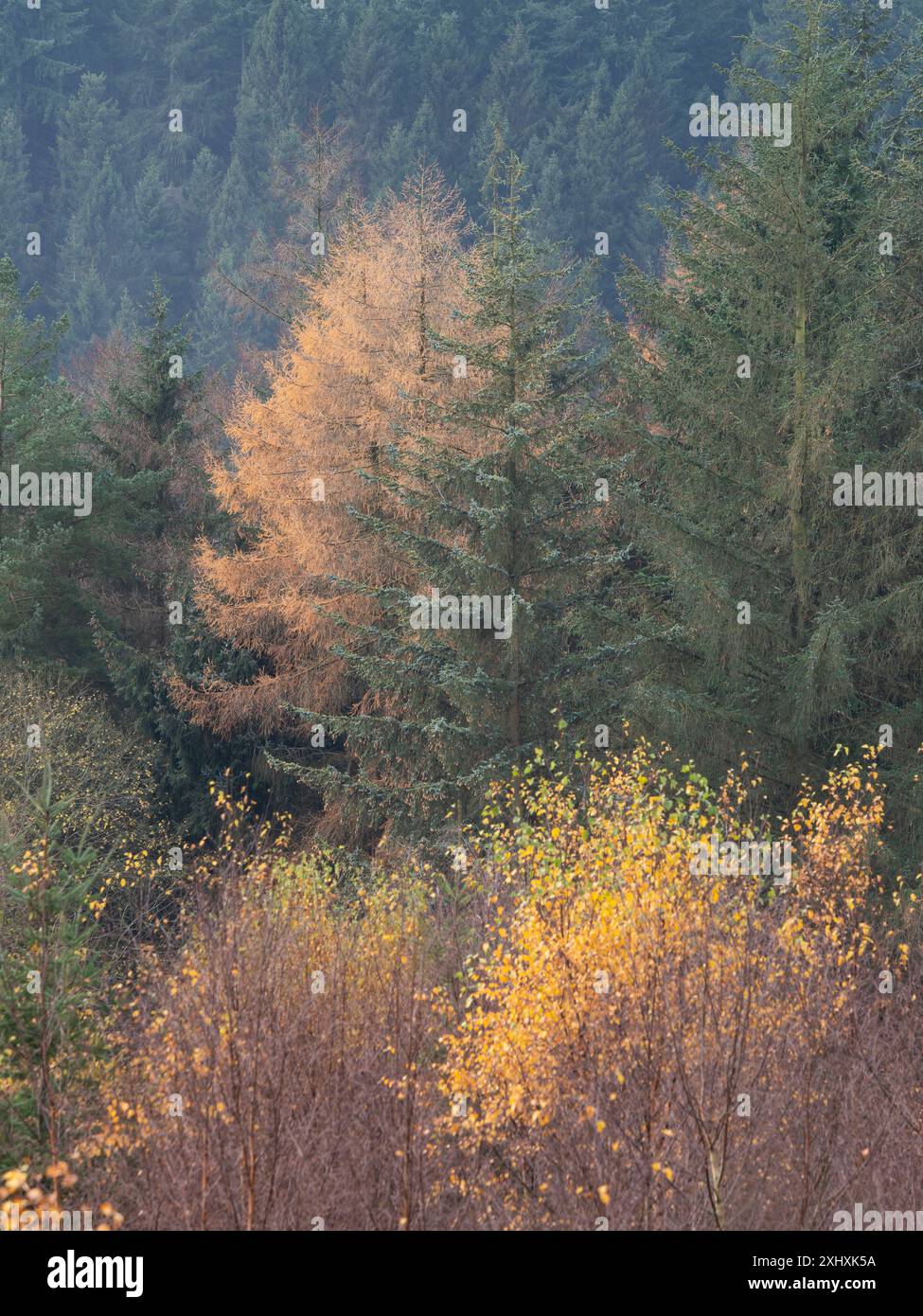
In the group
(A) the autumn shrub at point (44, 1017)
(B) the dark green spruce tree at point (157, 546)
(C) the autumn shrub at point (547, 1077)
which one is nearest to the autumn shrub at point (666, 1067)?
(C) the autumn shrub at point (547, 1077)

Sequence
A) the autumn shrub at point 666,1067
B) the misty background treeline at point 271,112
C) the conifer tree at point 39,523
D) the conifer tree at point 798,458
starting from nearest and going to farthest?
the autumn shrub at point 666,1067 < the conifer tree at point 798,458 < the conifer tree at point 39,523 < the misty background treeline at point 271,112

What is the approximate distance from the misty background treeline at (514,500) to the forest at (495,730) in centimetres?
10

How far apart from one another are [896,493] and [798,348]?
2373 millimetres

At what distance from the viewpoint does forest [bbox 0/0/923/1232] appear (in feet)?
43.6

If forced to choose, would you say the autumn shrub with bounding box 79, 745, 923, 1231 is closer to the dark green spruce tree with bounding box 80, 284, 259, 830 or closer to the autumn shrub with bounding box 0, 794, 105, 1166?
the autumn shrub with bounding box 0, 794, 105, 1166

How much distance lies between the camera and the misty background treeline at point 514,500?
882 inches

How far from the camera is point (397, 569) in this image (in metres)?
30.2

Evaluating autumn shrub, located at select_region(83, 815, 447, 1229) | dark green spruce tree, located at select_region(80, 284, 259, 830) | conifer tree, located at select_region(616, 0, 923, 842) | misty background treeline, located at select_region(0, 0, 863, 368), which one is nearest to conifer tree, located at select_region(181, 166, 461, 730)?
dark green spruce tree, located at select_region(80, 284, 259, 830)

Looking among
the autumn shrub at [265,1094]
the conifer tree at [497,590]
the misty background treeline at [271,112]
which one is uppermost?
the misty background treeline at [271,112]

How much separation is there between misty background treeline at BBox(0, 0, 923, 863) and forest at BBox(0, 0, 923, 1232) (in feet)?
0.32

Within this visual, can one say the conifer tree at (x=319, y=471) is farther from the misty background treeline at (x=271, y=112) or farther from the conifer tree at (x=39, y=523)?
the misty background treeline at (x=271, y=112)

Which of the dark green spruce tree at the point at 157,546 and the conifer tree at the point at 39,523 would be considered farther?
the dark green spruce tree at the point at 157,546

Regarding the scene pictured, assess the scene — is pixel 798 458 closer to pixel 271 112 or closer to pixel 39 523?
pixel 39 523
